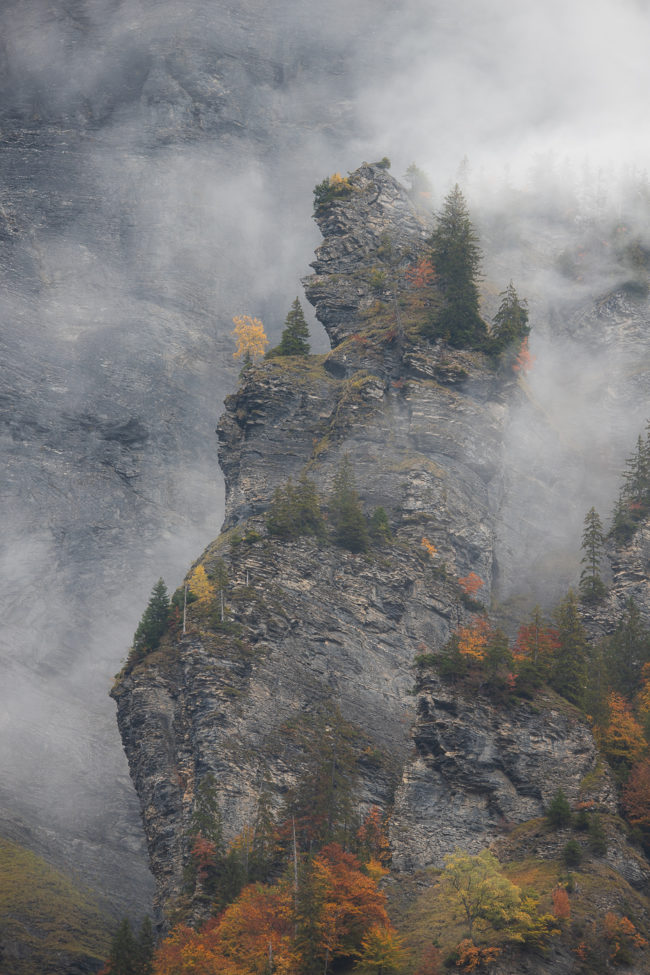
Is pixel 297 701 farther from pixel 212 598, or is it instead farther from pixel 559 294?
pixel 559 294

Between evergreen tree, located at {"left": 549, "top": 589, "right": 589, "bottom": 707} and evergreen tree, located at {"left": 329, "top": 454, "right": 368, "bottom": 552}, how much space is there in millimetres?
19484

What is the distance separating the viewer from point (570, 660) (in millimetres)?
84500

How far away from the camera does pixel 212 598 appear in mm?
90938

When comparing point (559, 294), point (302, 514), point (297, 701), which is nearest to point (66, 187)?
point (559, 294)

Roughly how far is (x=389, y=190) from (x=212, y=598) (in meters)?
71.1

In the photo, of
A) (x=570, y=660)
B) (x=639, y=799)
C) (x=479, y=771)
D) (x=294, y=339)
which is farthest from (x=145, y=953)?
(x=294, y=339)

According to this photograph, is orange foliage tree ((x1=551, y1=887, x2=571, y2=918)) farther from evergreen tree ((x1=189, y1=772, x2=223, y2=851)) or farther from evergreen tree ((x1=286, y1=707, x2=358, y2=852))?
evergreen tree ((x1=189, y1=772, x2=223, y2=851))

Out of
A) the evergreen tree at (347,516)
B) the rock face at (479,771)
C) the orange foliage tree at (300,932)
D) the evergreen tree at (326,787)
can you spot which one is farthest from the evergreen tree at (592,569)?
the orange foliage tree at (300,932)

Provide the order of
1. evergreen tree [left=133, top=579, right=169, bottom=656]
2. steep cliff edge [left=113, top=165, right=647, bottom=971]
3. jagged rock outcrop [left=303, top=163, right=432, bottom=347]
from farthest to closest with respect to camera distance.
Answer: jagged rock outcrop [left=303, top=163, right=432, bottom=347] → evergreen tree [left=133, top=579, right=169, bottom=656] → steep cliff edge [left=113, top=165, right=647, bottom=971]

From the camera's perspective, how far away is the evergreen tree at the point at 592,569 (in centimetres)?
9731

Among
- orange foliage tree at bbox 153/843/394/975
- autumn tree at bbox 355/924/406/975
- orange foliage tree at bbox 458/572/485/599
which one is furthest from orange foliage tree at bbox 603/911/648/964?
orange foliage tree at bbox 458/572/485/599

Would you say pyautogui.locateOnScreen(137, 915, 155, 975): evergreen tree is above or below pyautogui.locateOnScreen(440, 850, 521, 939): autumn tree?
below

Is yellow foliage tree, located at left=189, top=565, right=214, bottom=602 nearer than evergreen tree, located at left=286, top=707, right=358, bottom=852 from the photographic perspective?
No

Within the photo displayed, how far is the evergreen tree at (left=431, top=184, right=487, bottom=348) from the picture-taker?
115m
